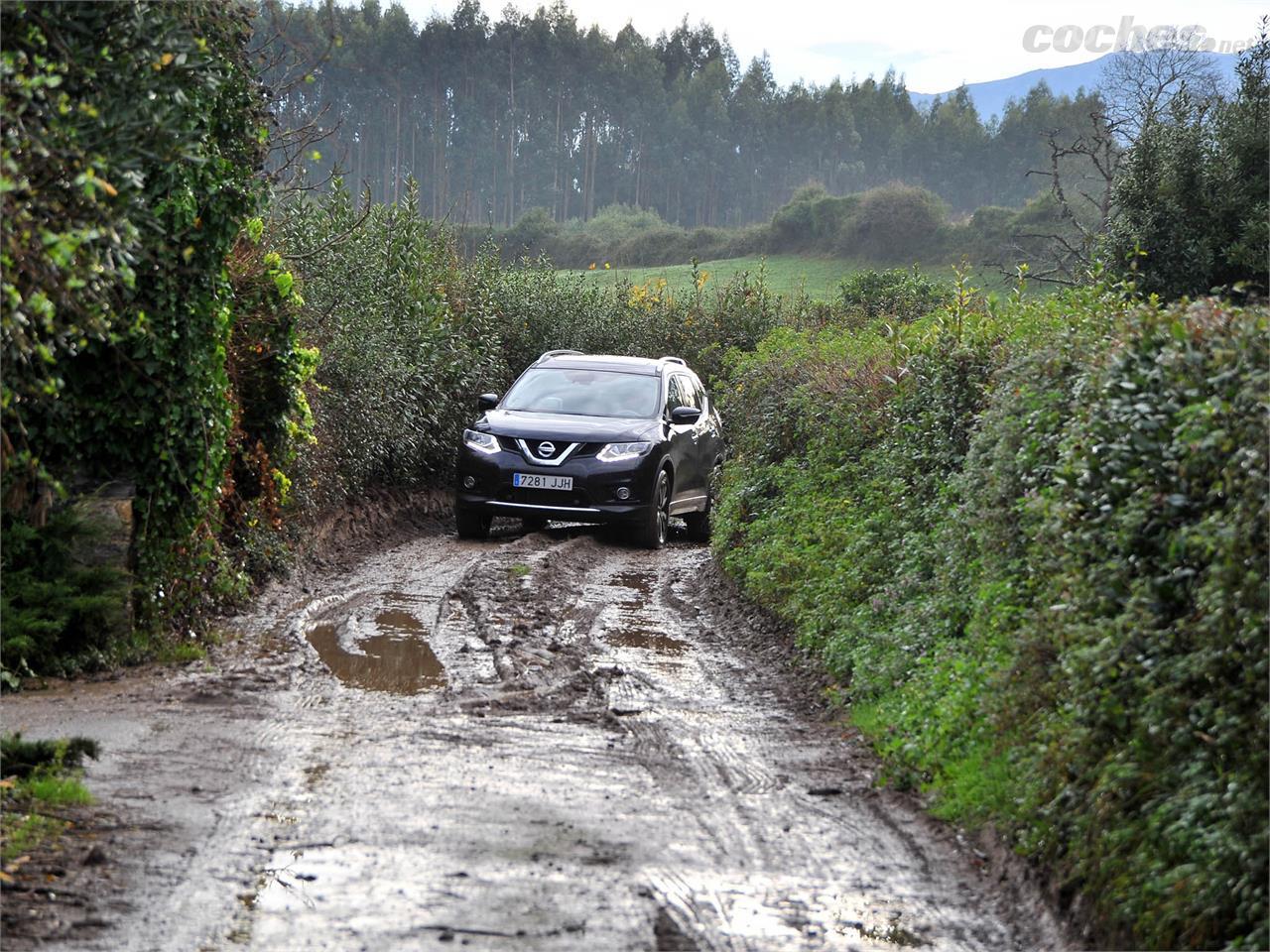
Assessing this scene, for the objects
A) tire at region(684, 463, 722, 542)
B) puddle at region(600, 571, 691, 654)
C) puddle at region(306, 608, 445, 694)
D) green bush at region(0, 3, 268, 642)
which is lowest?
tire at region(684, 463, 722, 542)

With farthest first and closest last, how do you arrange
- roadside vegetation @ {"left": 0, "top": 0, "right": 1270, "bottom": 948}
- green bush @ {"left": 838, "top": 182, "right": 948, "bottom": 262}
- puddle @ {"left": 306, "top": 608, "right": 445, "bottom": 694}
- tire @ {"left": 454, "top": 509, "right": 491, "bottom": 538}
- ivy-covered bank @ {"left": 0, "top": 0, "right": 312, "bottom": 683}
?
green bush @ {"left": 838, "top": 182, "right": 948, "bottom": 262} → tire @ {"left": 454, "top": 509, "right": 491, "bottom": 538} → puddle @ {"left": 306, "top": 608, "right": 445, "bottom": 694} → ivy-covered bank @ {"left": 0, "top": 0, "right": 312, "bottom": 683} → roadside vegetation @ {"left": 0, "top": 0, "right": 1270, "bottom": 948}

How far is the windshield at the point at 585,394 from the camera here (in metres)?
16.8

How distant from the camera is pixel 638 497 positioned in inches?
624

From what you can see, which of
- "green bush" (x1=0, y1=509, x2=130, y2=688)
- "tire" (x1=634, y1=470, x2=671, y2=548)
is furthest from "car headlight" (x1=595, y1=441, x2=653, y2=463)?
"green bush" (x1=0, y1=509, x2=130, y2=688)

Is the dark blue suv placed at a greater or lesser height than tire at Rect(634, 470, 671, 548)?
greater

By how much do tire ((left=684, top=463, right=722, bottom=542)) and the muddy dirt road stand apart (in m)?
7.66

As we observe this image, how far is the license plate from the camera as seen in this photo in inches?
613

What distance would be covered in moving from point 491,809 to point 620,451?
975cm

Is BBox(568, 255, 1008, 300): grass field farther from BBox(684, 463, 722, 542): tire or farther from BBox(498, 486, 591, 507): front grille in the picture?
BBox(498, 486, 591, 507): front grille

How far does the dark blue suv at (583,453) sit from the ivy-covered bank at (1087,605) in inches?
194

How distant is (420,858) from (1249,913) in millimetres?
2950

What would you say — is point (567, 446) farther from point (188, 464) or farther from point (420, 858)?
point (420, 858)

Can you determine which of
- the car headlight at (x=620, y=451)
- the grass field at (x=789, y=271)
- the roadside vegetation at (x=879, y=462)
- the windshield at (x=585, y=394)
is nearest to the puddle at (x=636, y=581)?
the roadside vegetation at (x=879, y=462)

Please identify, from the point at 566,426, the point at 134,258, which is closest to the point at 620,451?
the point at 566,426
